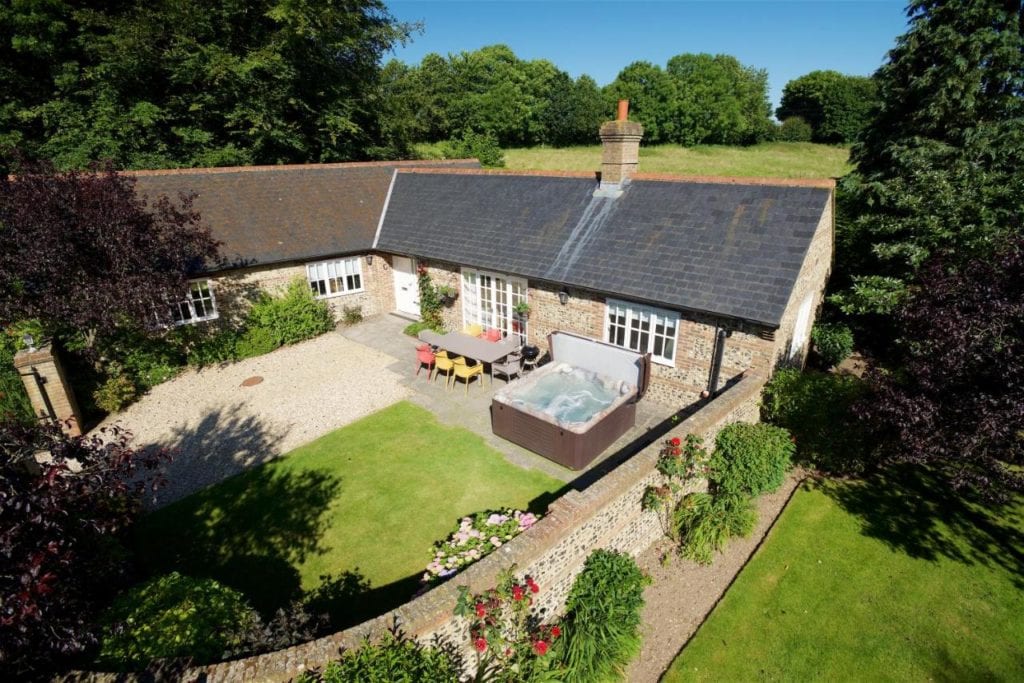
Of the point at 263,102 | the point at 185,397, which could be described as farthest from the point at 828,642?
the point at 263,102

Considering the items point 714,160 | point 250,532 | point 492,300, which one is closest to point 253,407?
point 250,532

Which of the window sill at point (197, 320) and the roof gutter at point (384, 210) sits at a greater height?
the roof gutter at point (384, 210)

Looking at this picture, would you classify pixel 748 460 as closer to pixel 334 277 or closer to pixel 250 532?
pixel 250 532

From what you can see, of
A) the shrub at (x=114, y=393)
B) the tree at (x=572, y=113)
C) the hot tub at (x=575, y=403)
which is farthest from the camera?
the tree at (x=572, y=113)

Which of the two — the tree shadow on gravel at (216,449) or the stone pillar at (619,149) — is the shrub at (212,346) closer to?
the tree shadow on gravel at (216,449)

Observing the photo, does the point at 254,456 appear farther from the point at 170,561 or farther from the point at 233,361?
the point at 233,361

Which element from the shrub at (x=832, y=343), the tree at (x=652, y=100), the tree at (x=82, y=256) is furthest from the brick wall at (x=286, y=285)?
the tree at (x=652, y=100)

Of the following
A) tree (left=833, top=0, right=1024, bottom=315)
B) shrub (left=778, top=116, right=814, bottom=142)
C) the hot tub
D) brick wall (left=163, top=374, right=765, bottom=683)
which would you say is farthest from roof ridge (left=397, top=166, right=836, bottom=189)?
shrub (left=778, top=116, right=814, bottom=142)
